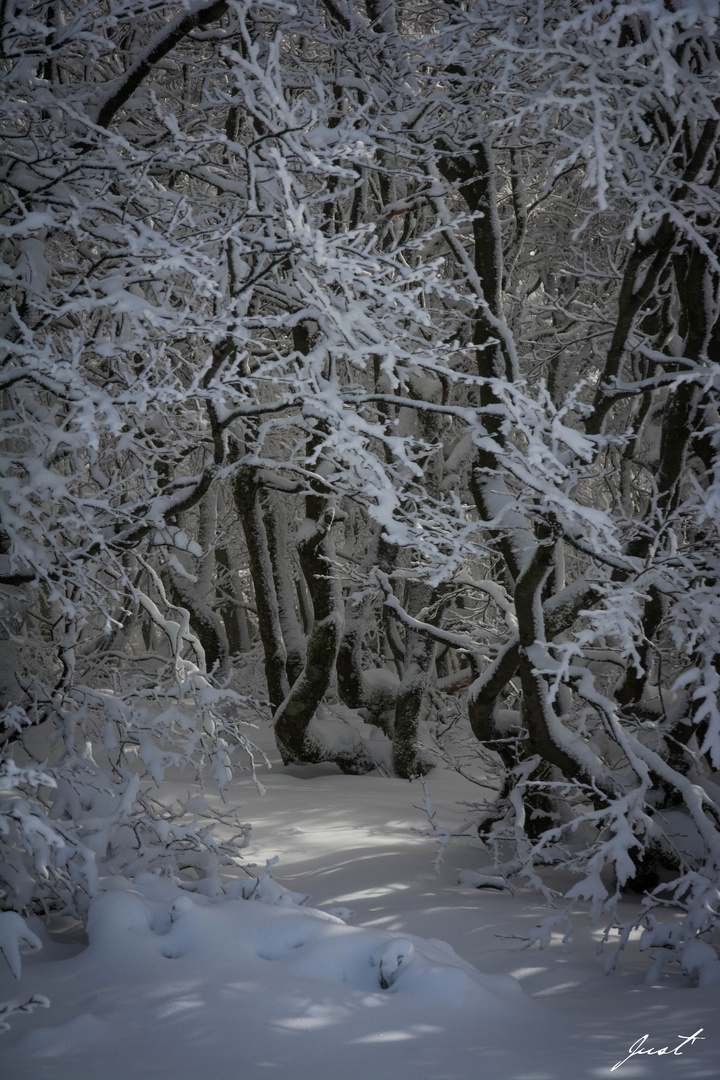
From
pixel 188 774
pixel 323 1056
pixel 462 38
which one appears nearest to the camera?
pixel 323 1056

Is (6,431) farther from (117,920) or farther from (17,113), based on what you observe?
(117,920)

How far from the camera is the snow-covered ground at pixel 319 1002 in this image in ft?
7.84

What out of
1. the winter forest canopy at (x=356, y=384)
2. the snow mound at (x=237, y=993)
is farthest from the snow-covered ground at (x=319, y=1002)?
the winter forest canopy at (x=356, y=384)

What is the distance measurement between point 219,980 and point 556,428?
245 centimetres

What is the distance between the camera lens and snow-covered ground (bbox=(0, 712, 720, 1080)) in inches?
94.0

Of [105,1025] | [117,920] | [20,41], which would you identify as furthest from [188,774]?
[20,41]

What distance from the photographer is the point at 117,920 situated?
10.1 feet

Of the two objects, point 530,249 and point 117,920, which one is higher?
point 530,249

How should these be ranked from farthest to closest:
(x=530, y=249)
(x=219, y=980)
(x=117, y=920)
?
(x=530, y=249)
(x=117, y=920)
(x=219, y=980)

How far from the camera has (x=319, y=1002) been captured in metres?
2.71
